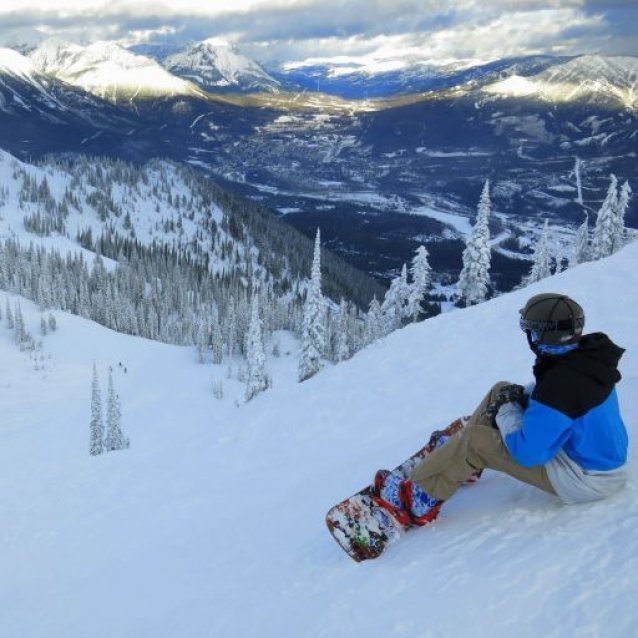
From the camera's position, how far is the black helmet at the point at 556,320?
529cm

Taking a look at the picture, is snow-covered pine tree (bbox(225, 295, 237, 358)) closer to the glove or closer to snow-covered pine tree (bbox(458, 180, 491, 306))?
snow-covered pine tree (bbox(458, 180, 491, 306))

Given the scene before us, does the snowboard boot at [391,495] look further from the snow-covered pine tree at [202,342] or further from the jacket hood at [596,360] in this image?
the snow-covered pine tree at [202,342]

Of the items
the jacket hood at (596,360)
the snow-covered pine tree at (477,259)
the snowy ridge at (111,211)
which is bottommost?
the snowy ridge at (111,211)

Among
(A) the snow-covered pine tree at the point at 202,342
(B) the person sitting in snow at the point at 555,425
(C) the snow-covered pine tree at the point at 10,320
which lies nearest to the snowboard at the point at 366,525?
(B) the person sitting in snow at the point at 555,425

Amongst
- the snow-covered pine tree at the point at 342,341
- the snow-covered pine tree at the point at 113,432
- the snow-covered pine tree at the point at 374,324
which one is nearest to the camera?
the snow-covered pine tree at the point at 113,432

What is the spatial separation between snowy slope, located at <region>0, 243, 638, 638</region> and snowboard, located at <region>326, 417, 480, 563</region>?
8.2 inches

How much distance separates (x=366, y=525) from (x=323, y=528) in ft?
5.54

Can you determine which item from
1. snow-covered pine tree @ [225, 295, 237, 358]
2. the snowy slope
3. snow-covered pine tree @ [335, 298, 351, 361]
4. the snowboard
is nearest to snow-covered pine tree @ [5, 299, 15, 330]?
snow-covered pine tree @ [225, 295, 237, 358]

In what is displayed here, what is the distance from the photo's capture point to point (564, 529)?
5504mm

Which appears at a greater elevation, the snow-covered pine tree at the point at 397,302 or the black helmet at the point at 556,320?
the black helmet at the point at 556,320

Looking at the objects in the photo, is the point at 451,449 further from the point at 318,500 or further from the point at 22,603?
the point at 22,603

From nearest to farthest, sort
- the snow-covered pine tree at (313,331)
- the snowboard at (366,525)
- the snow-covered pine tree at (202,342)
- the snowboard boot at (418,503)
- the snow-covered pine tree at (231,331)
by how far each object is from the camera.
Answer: the snowboard boot at (418,503) < the snowboard at (366,525) < the snow-covered pine tree at (313,331) < the snow-covered pine tree at (202,342) < the snow-covered pine tree at (231,331)

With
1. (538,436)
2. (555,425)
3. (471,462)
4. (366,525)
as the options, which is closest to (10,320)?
(366,525)

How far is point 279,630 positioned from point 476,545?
7.46 feet
